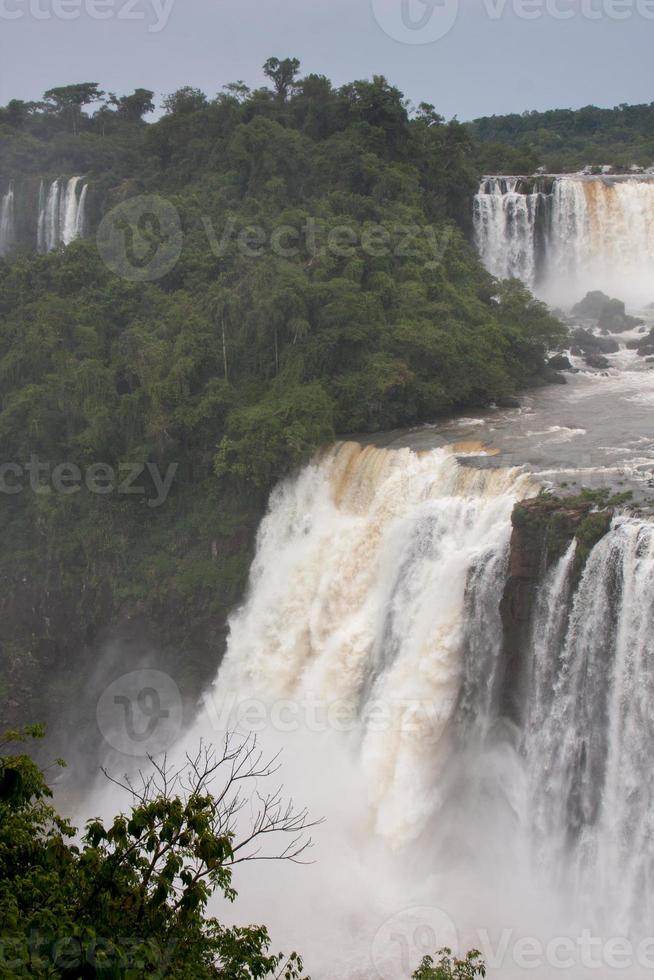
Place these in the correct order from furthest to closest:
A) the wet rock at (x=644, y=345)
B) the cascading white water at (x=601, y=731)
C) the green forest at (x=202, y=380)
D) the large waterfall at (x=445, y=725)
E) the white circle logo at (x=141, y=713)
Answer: the wet rock at (x=644, y=345), the green forest at (x=202, y=380), the white circle logo at (x=141, y=713), the large waterfall at (x=445, y=725), the cascading white water at (x=601, y=731)

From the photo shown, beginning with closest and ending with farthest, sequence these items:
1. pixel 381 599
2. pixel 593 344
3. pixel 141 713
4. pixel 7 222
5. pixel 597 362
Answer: pixel 381 599 → pixel 141 713 → pixel 597 362 → pixel 593 344 → pixel 7 222

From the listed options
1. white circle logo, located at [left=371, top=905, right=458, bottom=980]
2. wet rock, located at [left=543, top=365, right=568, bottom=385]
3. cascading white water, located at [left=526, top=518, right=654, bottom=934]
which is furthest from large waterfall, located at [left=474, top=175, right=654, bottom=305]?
white circle logo, located at [left=371, top=905, right=458, bottom=980]

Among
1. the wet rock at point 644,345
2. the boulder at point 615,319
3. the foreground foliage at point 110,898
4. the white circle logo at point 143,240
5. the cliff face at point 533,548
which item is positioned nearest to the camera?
the foreground foliage at point 110,898

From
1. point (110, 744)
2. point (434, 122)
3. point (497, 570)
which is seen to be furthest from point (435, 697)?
point (434, 122)

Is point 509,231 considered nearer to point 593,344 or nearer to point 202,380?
point 593,344

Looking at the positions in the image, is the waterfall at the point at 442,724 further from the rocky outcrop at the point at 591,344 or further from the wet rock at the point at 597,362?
the rocky outcrop at the point at 591,344

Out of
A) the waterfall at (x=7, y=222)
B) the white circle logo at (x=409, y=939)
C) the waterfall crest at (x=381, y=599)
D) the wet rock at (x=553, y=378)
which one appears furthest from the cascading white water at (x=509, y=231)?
the white circle logo at (x=409, y=939)

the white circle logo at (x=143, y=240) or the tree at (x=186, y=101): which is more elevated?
the tree at (x=186, y=101)

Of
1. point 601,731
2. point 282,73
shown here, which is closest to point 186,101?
point 282,73
